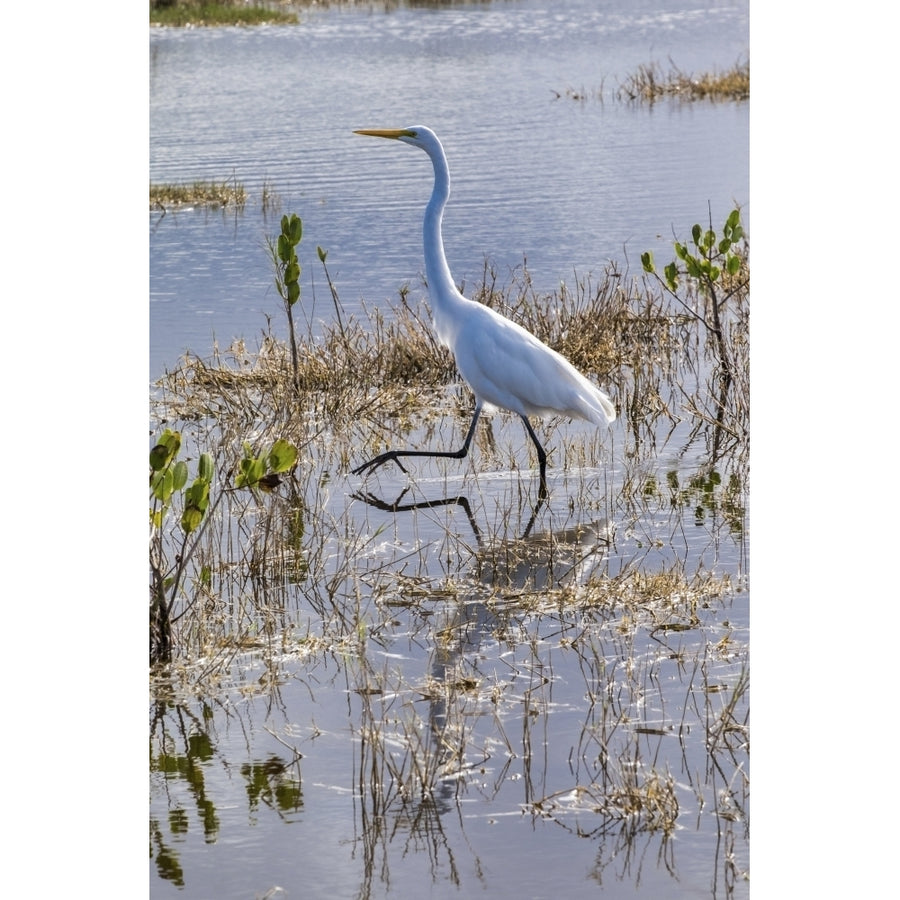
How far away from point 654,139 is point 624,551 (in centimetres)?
1114

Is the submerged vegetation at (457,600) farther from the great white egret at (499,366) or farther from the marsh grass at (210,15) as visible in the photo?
the marsh grass at (210,15)

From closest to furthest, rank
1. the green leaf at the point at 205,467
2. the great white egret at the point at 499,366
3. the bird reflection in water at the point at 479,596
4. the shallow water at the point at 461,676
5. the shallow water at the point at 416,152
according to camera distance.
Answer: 1. the shallow water at the point at 461,676
2. the bird reflection in water at the point at 479,596
3. the green leaf at the point at 205,467
4. the great white egret at the point at 499,366
5. the shallow water at the point at 416,152

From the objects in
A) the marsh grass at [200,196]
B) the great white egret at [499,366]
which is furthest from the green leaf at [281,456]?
the marsh grass at [200,196]

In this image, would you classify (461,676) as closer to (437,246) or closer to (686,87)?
(437,246)

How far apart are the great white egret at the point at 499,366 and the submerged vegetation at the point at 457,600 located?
26 centimetres

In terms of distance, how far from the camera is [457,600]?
15.1 feet

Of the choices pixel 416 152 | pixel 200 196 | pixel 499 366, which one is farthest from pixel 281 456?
pixel 416 152

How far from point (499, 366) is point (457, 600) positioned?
5.21 feet

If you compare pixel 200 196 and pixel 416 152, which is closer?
pixel 200 196

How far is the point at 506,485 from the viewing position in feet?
19.6

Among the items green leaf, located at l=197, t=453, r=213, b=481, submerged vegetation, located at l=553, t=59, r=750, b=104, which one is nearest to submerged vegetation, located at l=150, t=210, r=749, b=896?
green leaf, located at l=197, t=453, r=213, b=481

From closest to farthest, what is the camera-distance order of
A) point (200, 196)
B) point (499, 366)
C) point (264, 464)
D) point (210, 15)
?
point (264, 464), point (499, 366), point (200, 196), point (210, 15)

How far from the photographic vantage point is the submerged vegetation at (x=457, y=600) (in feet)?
10.9

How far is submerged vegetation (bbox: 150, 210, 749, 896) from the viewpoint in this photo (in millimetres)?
3318
